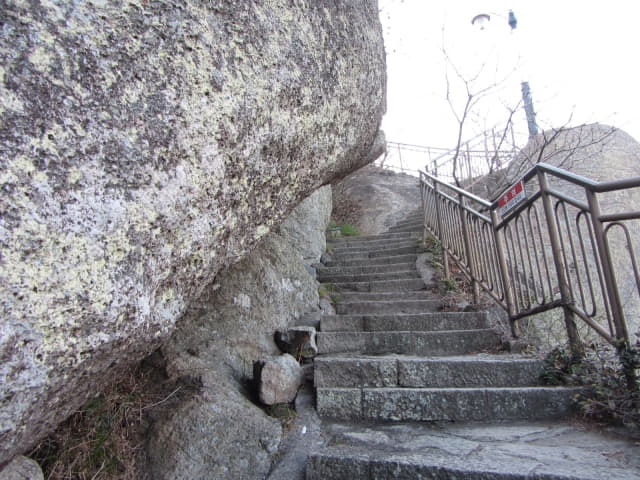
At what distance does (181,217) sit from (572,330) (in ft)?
7.66

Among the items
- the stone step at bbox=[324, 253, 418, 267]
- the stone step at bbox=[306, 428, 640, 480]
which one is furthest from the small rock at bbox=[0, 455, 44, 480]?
the stone step at bbox=[324, 253, 418, 267]

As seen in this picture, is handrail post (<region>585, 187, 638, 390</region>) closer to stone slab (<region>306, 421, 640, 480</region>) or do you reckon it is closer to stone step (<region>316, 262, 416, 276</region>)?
stone slab (<region>306, 421, 640, 480</region>)

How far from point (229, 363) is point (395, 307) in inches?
78.1

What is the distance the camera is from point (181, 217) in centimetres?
163

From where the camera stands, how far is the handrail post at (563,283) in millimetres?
2460

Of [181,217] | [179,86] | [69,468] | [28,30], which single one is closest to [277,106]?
[179,86]

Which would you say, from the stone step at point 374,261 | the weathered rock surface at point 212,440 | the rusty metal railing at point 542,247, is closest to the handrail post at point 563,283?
the rusty metal railing at point 542,247

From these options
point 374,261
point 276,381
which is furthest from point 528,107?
point 276,381

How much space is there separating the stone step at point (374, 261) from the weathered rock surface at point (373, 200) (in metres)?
3.77

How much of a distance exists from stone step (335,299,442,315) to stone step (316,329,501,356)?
849 millimetres

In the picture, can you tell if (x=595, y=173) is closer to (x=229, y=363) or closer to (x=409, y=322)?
(x=409, y=322)

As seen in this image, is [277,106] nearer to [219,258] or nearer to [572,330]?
[219,258]

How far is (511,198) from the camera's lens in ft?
9.71

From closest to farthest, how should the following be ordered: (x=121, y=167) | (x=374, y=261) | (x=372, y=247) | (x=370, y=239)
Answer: (x=121, y=167)
(x=374, y=261)
(x=372, y=247)
(x=370, y=239)
